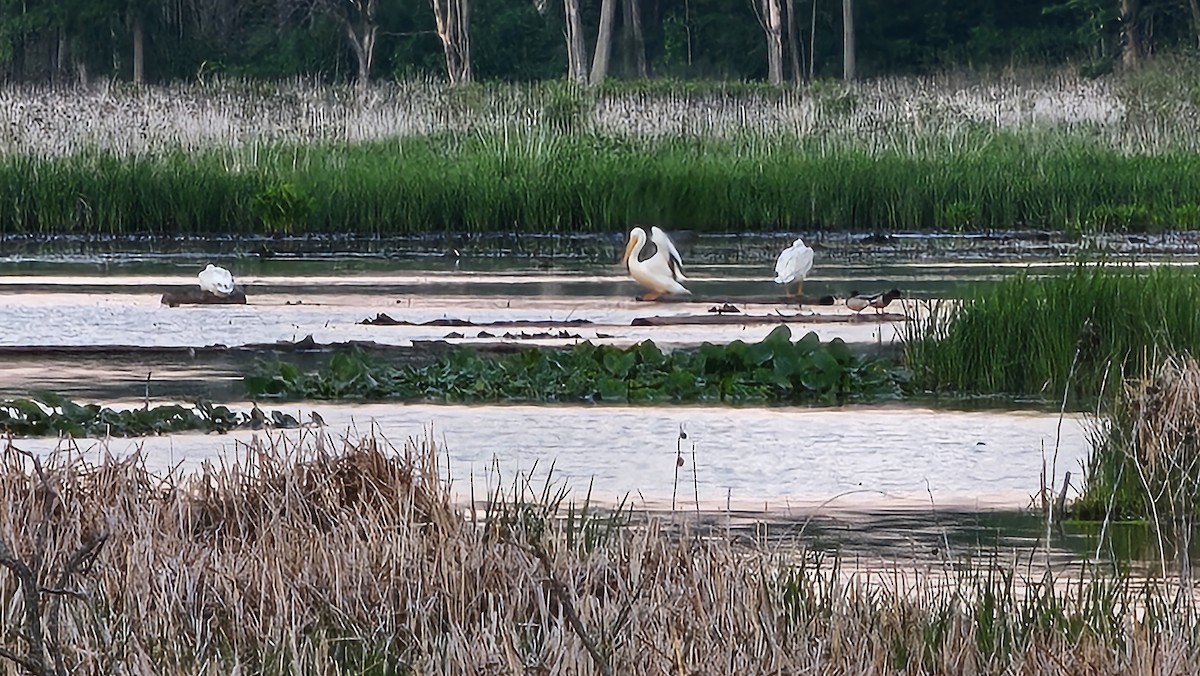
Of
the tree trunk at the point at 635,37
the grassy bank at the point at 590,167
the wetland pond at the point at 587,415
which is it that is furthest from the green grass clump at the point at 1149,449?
the tree trunk at the point at 635,37

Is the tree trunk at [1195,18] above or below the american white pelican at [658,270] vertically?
above

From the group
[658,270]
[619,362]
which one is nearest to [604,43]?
[658,270]

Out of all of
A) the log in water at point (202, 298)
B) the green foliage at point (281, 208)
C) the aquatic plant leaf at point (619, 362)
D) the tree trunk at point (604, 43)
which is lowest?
the aquatic plant leaf at point (619, 362)

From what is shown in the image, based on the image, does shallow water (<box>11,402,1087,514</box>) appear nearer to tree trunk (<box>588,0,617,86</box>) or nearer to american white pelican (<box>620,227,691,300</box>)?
american white pelican (<box>620,227,691,300</box>)

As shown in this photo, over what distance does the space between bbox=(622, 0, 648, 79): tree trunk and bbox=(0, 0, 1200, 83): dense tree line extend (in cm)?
5

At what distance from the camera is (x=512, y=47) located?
183 feet

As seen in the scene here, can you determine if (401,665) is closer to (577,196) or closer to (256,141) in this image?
(577,196)

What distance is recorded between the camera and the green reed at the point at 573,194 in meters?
21.3

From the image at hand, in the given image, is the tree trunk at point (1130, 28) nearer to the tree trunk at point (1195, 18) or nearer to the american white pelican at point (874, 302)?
the tree trunk at point (1195, 18)

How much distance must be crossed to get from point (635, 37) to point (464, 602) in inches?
1934

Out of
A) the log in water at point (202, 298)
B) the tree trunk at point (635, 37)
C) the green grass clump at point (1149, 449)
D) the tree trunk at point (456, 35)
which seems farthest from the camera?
the tree trunk at point (635, 37)

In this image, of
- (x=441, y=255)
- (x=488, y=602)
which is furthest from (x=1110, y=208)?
(x=488, y=602)

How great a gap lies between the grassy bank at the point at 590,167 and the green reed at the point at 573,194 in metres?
0.02

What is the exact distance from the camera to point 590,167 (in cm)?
2230
